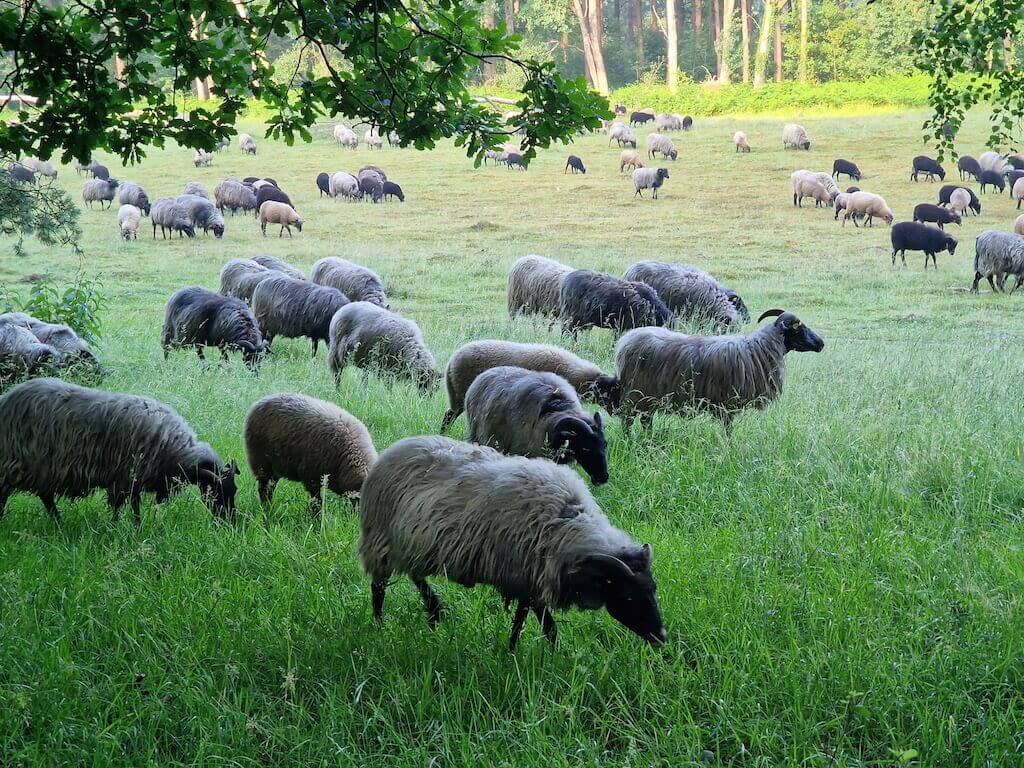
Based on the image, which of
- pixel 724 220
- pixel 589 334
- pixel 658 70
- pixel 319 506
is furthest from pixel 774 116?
pixel 319 506

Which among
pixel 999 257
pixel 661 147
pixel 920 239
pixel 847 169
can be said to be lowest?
pixel 999 257

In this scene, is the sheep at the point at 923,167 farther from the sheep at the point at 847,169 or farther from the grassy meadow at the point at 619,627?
the grassy meadow at the point at 619,627

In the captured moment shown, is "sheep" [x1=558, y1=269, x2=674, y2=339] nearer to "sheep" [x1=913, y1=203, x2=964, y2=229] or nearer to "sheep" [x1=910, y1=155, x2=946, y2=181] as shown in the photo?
"sheep" [x1=913, y1=203, x2=964, y2=229]

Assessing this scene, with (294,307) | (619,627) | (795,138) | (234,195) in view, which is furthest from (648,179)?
(619,627)

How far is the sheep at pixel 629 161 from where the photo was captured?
3228 cm

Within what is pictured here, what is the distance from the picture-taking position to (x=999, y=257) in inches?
689

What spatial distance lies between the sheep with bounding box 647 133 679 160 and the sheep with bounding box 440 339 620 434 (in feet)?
90.5

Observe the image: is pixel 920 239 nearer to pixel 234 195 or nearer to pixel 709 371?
pixel 709 371

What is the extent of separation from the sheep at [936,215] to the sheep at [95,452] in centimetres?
2298

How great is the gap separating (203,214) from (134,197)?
14.1 feet

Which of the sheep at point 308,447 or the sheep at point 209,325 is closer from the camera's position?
the sheep at point 308,447

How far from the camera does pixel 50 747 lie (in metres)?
2.86

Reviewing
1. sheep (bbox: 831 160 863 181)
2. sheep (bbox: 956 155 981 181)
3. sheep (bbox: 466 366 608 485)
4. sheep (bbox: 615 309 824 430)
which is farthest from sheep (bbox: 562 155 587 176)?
sheep (bbox: 466 366 608 485)

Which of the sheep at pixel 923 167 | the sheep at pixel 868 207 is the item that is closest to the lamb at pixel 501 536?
the sheep at pixel 868 207
